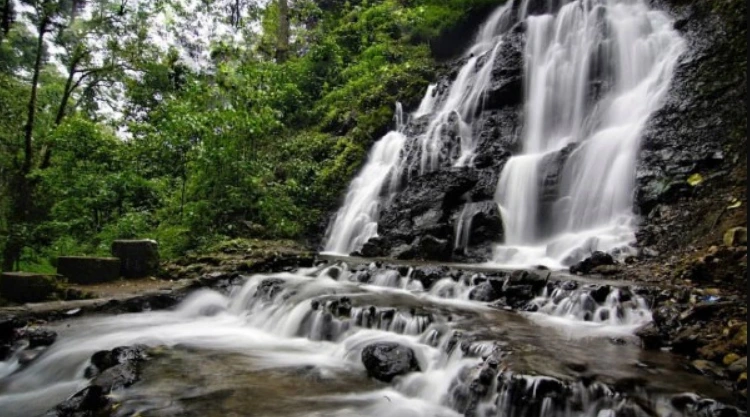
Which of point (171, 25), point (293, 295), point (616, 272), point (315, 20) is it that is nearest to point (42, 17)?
point (171, 25)

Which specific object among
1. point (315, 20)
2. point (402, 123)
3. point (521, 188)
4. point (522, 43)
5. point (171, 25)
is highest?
point (315, 20)

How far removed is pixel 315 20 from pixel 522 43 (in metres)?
16.5

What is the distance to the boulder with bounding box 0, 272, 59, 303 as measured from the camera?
6738mm

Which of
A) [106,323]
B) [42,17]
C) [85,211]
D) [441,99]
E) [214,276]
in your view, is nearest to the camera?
[106,323]

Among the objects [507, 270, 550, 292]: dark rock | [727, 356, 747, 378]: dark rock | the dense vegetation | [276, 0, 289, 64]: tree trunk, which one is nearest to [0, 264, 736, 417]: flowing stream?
[507, 270, 550, 292]: dark rock

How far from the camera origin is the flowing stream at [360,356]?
12.2 feet

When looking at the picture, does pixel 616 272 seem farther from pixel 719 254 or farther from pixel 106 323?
pixel 106 323

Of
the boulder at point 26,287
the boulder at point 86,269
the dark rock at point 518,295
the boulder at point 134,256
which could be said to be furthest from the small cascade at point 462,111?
the boulder at point 26,287

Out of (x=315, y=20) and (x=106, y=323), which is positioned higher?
(x=315, y=20)

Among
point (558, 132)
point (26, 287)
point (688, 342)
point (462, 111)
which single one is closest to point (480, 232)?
point (558, 132)

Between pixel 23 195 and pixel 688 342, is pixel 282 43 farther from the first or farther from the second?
pixel 688 342

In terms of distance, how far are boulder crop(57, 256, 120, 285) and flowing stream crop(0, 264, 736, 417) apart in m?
1.63

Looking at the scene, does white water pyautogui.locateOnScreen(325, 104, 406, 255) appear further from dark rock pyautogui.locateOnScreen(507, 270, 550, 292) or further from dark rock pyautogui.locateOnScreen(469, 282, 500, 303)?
dark rock pyautogui.locateOnScreen(507, 270, 550, 292)

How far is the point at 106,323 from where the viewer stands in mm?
6543
